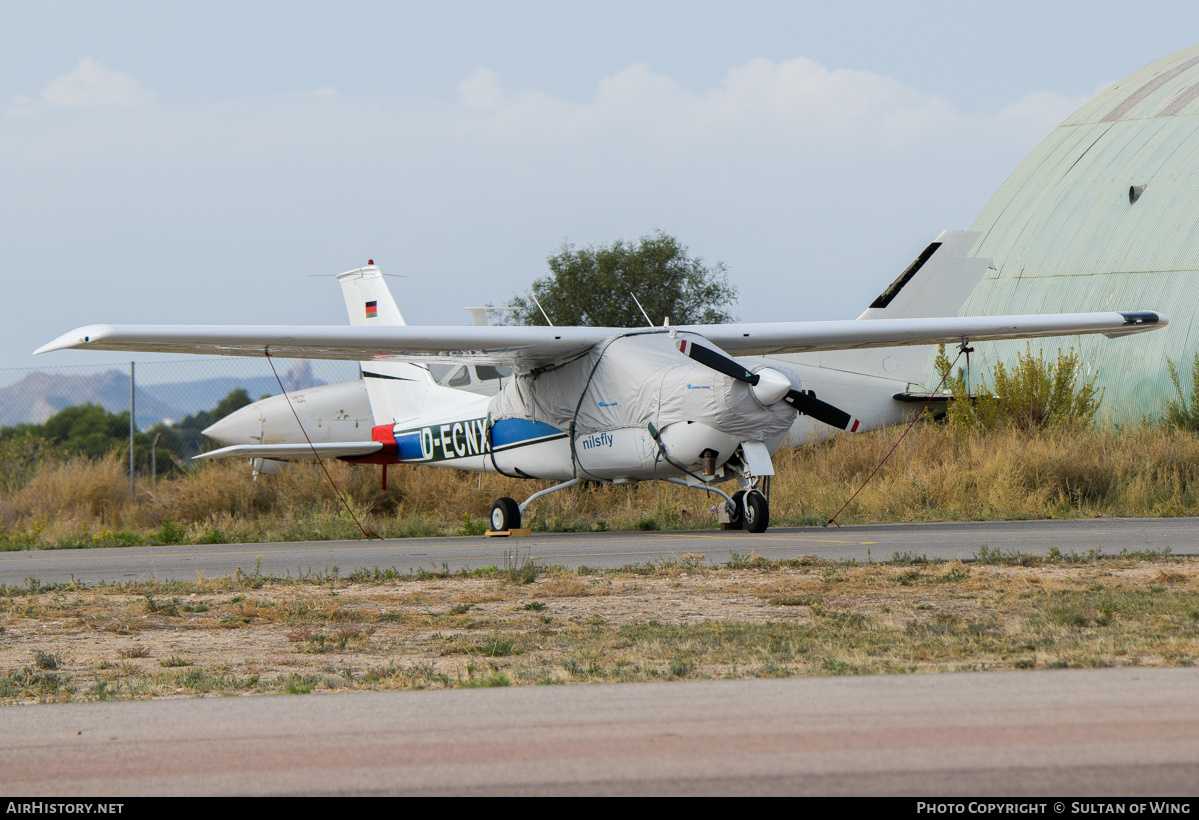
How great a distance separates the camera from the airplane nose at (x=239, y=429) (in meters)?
22.8

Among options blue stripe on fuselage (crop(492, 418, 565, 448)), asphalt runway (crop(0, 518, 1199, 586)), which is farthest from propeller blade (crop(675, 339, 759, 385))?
blue stripe on fuselage (crop(492, 418, 565, 448))

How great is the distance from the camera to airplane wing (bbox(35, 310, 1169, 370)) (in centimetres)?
1438

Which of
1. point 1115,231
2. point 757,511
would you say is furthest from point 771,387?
point 1115,231

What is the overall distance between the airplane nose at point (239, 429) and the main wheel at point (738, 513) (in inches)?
424

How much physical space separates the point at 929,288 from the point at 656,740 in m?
19.7

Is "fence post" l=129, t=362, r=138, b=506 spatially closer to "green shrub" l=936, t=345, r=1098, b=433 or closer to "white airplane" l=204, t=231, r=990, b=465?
"white airplane" l=204, t=231, r=990, b=465

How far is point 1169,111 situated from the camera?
31438mm

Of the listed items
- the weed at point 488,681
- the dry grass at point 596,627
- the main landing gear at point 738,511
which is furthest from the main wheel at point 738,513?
the weed at point 488,681

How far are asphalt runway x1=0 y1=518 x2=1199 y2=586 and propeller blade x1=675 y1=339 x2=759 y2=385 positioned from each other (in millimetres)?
1866

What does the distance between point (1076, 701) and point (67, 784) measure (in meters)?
3.54

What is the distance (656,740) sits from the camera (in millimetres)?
4148

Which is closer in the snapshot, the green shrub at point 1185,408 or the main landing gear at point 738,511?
the main landing gear at point 738,511

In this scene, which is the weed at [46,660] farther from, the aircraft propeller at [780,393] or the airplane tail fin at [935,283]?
the airplane tail fin at [935,283]
